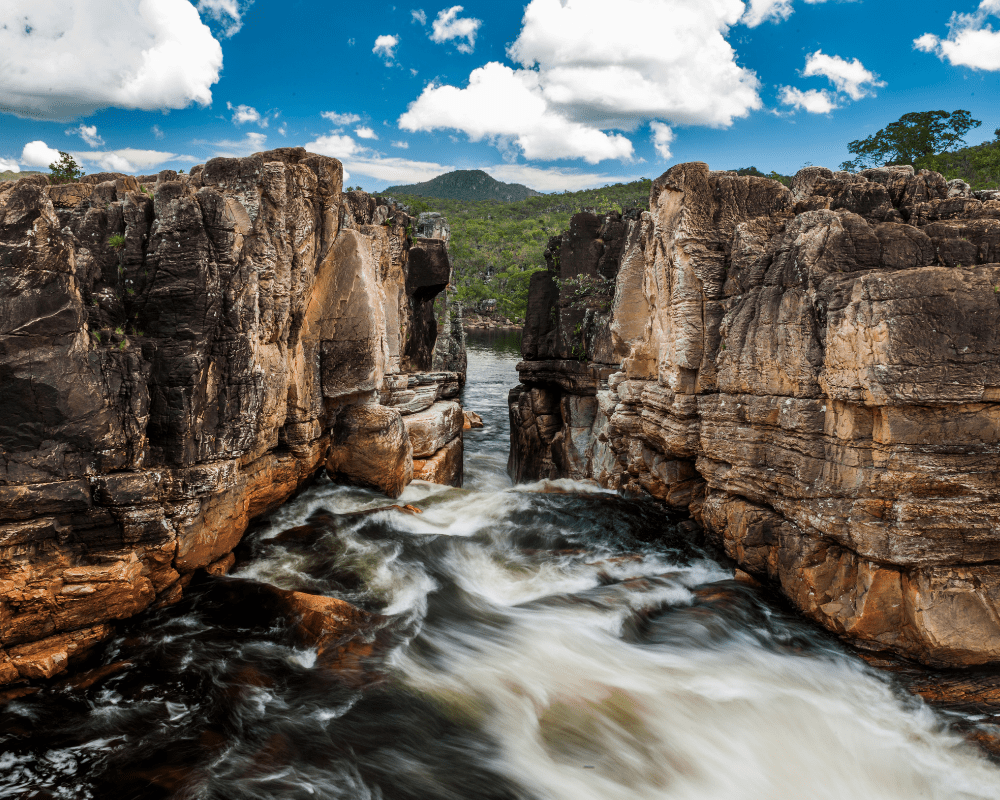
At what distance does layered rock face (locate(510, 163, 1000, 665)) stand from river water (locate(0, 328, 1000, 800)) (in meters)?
1.01

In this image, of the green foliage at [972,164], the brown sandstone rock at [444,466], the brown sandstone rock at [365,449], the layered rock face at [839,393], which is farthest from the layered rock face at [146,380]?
the green foliage at [972,164]

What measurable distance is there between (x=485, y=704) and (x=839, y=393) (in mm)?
5531

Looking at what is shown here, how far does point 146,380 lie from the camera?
7129 millimetres

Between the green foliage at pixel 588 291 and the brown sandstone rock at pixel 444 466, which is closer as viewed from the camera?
the brown sandstone rock at pixel 444 466

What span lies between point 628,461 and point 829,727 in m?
6.83

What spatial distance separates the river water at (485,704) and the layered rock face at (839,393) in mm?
1011

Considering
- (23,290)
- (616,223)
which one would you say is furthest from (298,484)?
(616,223)

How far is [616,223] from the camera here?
18641mm

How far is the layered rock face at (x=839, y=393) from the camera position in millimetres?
6340

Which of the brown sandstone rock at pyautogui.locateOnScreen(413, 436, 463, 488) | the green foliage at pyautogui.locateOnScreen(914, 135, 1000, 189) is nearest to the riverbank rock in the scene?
the brown sandstone rock at pyautogui.locateOnScreen(413, 436, 463, 488)

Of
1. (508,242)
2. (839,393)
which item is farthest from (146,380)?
(508,242)

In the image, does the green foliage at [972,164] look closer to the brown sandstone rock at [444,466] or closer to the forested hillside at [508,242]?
the forested hillside at [508,242]

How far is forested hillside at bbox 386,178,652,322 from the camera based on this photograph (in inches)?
3263

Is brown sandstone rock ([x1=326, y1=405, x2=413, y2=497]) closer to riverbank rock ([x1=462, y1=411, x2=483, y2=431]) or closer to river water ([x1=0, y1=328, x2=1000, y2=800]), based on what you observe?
river water ([x1=0, y1=328, x2=1000, y2=800])
